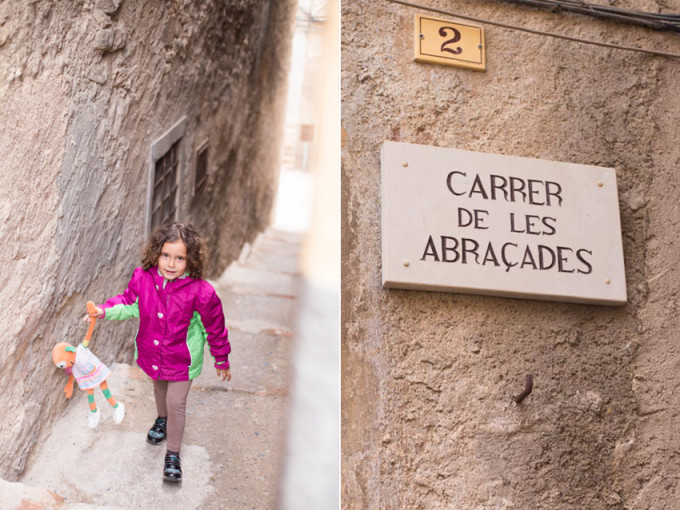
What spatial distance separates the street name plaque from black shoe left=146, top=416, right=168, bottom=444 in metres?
0.92

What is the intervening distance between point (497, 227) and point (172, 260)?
0.97 meters

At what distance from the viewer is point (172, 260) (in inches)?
75.7

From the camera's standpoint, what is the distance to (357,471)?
66.3 inches

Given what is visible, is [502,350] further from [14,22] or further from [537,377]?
[14,22]

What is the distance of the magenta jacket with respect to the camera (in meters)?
1.94

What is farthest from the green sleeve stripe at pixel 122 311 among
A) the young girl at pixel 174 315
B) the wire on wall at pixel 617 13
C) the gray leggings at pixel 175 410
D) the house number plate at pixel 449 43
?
the wire on wall at pixel 617 13

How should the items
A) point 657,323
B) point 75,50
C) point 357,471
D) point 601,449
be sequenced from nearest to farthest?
point 357,471
point 601,449
point 657,323
point 75,50

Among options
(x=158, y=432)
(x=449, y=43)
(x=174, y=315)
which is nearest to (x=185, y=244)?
(x=174, y=315)

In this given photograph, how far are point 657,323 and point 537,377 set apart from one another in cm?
45

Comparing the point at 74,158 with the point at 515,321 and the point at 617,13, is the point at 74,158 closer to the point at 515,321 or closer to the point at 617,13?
the point at 515,321

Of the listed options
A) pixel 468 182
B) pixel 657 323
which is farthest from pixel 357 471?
pixel 657 323

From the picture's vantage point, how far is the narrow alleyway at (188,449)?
1916 millimetres

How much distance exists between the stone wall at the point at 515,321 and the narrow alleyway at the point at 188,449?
2.02 feet

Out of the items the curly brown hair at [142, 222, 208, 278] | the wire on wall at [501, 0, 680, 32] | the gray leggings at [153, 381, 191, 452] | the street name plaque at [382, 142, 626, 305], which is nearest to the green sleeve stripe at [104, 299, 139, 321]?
the curly brown hair at [142, 222, 208, 278]
